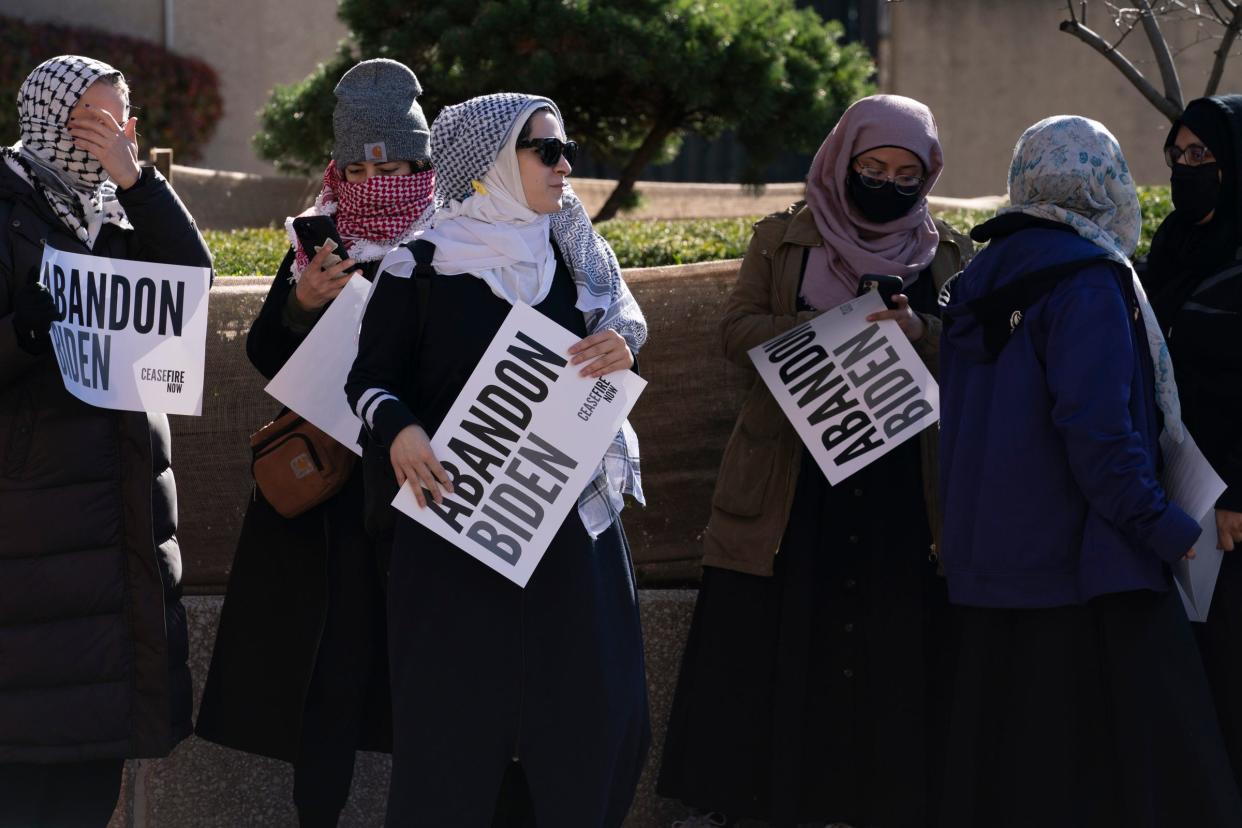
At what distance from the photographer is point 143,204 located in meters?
3.81

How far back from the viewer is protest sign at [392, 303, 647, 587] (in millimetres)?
3408

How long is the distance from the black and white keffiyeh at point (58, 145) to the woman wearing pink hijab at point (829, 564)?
1.55 meters

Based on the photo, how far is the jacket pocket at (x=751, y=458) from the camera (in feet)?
13.6

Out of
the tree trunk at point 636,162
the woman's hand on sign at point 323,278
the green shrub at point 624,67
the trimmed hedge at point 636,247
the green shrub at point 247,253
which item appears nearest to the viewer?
the woman's hand on sign at point 323,278

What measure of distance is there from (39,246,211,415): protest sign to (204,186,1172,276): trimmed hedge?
1643 mm

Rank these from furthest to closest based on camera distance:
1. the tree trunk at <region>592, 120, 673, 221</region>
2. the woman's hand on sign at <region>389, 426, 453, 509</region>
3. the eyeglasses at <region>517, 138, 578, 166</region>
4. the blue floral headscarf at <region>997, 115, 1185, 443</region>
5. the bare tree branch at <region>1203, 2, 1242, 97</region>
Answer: the tree trunk at <region>592, 120, 673, 221</region>
the bare tree branch at <region>1203, 2, 1242, 97</region>
the blue floral headscarf at <region>997, 115, 1185, 443</region>
the eyeglasses at <region>517, 138, 578, 166</region>
the woman's hand on sign at <region>389, 426, 453, 509</region>

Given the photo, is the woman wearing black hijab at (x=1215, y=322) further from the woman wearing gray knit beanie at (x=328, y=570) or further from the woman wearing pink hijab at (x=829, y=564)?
the woman wearing gray knit beanie at (x=328, y=570)

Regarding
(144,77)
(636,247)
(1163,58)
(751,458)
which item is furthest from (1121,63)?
(144,77)

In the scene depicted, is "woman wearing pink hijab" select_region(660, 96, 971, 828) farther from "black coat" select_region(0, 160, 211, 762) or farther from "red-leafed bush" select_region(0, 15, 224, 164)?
"red-leafed bush" select_region(0, 15, 224, 164)

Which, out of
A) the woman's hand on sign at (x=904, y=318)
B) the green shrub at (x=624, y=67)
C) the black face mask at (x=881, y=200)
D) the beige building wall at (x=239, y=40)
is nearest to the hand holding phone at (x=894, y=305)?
the woman's hand on sign at (x=904, y=318)

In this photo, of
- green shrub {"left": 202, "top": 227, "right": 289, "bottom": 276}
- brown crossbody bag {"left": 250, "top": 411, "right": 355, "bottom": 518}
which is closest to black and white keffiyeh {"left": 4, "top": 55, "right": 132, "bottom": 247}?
brown crossbody bag {"left": 250, "top": 411, "right": 355, "bottom": 518}

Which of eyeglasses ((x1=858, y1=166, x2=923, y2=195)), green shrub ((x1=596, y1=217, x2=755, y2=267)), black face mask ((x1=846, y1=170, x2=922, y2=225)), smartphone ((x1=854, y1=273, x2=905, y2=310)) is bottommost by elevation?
green shrub ((x1=596, y1=217, x2=755, y2=267))

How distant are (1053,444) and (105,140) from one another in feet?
7.01

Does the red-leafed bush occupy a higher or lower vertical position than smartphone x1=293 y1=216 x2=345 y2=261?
lower
